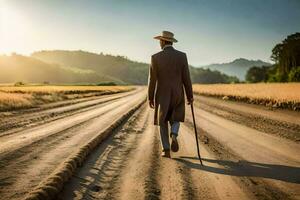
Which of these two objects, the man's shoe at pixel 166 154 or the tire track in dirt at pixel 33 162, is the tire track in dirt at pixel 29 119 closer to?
A: the tire track in dirt at pixel 33 162

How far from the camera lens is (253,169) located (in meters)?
6.04

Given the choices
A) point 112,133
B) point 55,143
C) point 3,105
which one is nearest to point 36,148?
point 55,143

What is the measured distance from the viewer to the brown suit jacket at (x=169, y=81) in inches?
287

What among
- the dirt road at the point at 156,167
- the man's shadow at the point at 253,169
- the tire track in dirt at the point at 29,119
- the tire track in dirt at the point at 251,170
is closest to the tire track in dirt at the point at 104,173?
the dirt road at the point at 156,167

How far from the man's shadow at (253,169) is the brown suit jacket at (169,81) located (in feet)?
3.45

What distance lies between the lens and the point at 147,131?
10852 mm

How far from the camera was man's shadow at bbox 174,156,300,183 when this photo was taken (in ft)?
18.3

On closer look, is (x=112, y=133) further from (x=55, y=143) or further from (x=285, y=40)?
(x=285, y=40)

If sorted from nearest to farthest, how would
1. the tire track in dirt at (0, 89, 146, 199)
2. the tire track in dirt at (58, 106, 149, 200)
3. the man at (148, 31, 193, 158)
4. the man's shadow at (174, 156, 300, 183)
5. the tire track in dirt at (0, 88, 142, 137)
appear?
the tire track in dirt at (58, 106, 149, 200), the tire track in dirt at (0, 89, 146, 199), the man's shadow at (174, 156, 300, 183), the man at (148, 31, 193, 158), the tire track in dirt at (0, 88, 142, 137)

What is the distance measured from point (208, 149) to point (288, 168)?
2067 mm

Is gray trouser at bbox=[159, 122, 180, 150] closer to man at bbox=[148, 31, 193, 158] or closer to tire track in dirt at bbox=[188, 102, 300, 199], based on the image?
man at bbox=[148, 31, 193, 158]

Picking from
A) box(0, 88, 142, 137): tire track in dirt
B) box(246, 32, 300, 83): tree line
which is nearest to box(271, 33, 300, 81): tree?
box(246, 32, 300, 83): tree line

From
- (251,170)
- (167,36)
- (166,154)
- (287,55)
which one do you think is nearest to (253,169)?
(251,170)

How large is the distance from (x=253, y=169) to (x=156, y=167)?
1.55 metres
